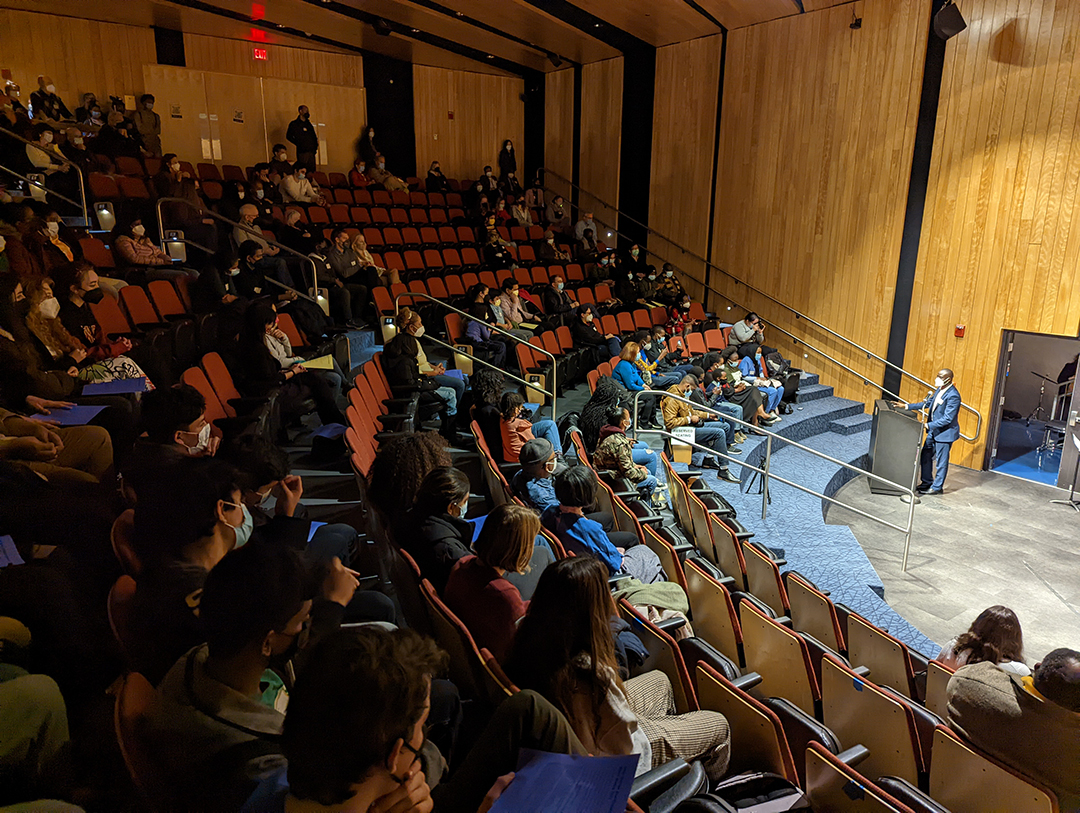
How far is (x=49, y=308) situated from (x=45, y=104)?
6127 mm

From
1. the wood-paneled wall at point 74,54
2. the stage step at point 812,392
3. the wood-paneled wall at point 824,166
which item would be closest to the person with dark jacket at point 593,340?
the stage step at point 812,392

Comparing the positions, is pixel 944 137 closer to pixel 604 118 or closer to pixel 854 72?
pixel 854 72

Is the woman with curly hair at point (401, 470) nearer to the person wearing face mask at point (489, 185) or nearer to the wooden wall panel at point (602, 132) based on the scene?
the person wearing face mask at point (489, 185)

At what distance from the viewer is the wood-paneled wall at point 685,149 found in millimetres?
8828

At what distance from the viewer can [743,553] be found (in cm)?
335

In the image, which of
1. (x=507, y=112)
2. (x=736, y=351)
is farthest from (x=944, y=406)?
(x=507, y=112)

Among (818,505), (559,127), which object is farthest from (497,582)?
(559,127)

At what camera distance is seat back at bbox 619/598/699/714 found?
6.42ft

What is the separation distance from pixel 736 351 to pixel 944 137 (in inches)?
112

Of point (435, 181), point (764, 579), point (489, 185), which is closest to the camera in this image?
point (764, 579)

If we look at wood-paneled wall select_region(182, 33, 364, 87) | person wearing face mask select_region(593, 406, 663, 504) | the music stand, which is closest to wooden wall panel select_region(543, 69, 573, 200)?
wood-paneled wall select_region(182, 33, 364, 87)

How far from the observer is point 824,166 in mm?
7668

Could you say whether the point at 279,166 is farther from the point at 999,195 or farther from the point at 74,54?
the point at 999,195

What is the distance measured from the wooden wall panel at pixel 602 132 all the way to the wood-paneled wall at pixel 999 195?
15.0 feet
